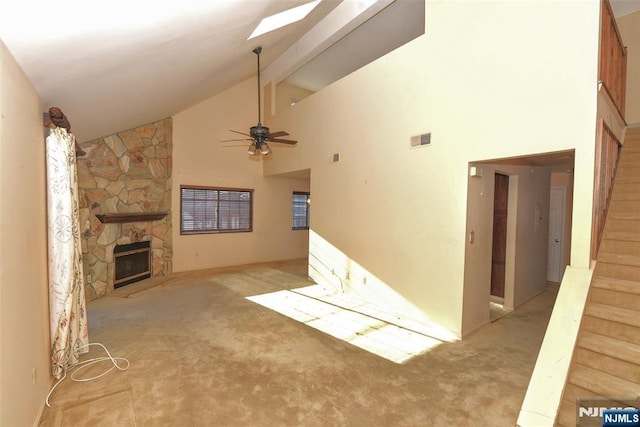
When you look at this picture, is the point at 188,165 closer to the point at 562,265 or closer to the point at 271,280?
the point at 271,280

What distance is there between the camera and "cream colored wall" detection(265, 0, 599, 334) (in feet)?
8.89

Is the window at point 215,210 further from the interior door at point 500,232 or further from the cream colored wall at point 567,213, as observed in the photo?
the cream colored wall at point 567,213

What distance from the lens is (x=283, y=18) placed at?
442 centimetres

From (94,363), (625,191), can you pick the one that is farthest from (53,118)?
(625,191)

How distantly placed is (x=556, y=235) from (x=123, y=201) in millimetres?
8466

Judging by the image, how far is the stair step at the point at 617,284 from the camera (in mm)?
2254

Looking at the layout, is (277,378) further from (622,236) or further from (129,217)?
(129,217)

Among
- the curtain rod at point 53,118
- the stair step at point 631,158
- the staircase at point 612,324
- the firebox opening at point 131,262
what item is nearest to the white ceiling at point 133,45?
the curtain rod at point 53,118

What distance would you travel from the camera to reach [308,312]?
4340 mm

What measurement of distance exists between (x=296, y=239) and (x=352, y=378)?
6019 mm

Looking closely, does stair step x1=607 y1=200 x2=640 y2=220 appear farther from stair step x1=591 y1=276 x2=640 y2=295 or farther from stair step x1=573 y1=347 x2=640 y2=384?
stair step x1=573 y1=347 x2=640 y2=384

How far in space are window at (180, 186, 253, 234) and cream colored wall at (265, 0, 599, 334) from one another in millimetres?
2918

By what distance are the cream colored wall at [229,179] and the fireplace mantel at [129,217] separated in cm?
48

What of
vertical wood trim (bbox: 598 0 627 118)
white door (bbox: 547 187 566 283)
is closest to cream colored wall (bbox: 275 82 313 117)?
vertical wood trim (bbox: 598 0 627 118)
